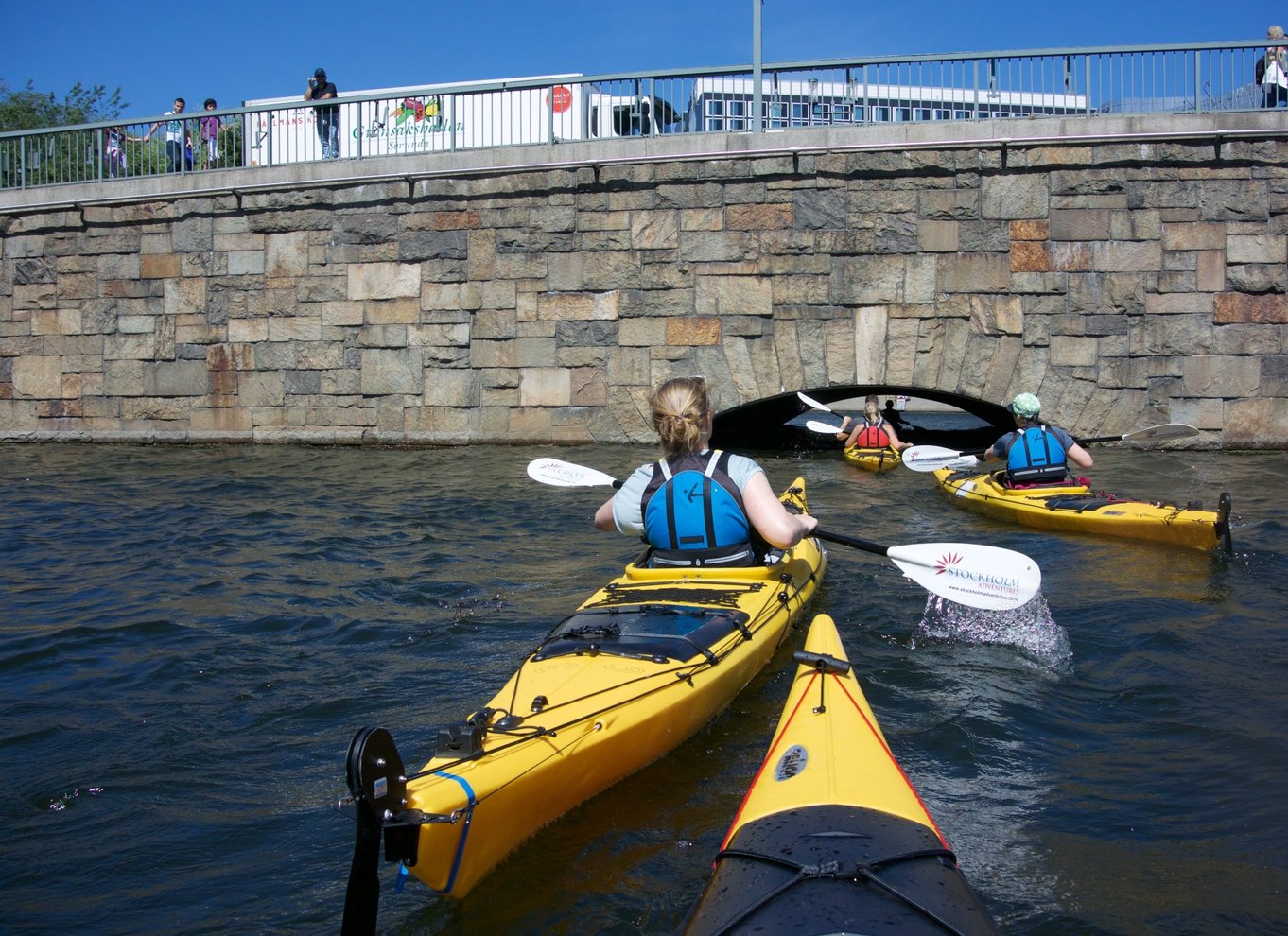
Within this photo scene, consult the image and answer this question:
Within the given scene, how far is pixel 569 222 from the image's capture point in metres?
A: 12.2

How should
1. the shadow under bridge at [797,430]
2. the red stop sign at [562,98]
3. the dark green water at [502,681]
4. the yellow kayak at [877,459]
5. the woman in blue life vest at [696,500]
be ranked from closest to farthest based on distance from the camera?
the dark green water at [502,681]
the woman in blue life vest at [696,500]
the yellow kayak at [877,459]
the red stop sign at [562,98]
the shadow under bridge at [797,430]

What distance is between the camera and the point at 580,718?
10.8 feet

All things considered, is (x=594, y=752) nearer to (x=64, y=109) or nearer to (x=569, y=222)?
(x=569, y=222)

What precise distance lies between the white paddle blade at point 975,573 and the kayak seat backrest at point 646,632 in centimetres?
121

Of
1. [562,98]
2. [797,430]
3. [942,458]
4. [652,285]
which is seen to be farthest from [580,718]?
[797,430]

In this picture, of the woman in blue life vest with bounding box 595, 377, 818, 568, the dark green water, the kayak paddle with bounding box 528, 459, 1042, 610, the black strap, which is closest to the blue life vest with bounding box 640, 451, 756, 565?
the woman in blue life vest with bounding box 595, 377, 818, 568

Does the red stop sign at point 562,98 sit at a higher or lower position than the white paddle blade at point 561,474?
higher

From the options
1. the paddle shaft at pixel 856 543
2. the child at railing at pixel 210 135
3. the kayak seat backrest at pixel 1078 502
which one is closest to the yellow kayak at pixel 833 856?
the paddle shaft at pixel 856 543

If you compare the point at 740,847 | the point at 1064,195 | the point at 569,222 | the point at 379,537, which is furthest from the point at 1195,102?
the point at 740,847

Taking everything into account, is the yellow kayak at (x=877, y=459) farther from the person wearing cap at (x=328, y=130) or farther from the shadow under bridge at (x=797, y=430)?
the person wearing cap at (x=328, y=130)

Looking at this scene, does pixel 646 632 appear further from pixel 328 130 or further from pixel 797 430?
pixel 797 430

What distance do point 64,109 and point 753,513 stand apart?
30654 mm

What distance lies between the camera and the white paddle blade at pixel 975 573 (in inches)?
190

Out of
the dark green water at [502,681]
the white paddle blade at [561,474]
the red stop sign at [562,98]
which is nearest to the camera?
the dark green water at [502,681]
